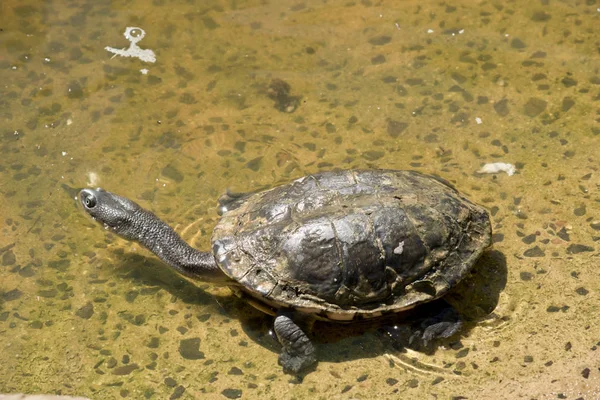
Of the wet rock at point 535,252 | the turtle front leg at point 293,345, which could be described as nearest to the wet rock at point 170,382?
the turtle front leg at point 293,345

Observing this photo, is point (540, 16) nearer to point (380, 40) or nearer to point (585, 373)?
point (380, 40)

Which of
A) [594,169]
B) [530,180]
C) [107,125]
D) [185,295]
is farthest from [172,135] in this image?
[594,169]

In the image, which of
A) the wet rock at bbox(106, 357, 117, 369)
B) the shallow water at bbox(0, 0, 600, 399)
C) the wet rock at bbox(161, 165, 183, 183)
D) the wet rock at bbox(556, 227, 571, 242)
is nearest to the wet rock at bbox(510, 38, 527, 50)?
the shallow water at bbox(0, 0, 600, 399)

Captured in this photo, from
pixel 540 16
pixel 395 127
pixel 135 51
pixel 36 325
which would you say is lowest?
pixel 36 325

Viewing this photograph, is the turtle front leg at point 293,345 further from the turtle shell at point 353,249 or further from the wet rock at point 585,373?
the wet rock at point 585,373

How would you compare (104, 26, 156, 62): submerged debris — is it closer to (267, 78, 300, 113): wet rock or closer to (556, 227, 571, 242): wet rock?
(267, 78, 300, 113): wet rock

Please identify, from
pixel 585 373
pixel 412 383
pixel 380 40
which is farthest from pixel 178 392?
pixel 380 40
